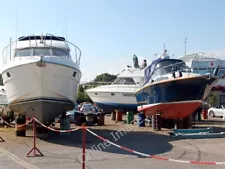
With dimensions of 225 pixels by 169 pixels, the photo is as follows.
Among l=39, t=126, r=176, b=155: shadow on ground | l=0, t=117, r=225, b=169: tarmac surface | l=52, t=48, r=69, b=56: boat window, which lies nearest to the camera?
l=0, t=117, r=225, b=169: tarmac surface

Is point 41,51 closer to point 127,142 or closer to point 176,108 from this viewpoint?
point 127,142

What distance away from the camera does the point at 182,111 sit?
1688 cm

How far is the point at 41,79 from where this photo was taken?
1253cm

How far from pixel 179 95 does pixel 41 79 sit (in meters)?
6.76

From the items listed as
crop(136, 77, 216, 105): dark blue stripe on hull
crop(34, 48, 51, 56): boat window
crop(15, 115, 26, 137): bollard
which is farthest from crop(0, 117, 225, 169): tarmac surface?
crop(34, 48, 51, 56): boat window

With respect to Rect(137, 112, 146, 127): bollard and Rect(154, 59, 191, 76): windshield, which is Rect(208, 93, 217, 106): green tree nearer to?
Rect(137, 112, 146, 127): bollard

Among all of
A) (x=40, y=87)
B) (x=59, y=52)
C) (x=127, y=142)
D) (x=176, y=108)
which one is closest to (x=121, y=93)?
(x=176, y=108)

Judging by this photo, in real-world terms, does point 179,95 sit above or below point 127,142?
above

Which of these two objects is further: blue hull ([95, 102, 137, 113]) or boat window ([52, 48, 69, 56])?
blue hull ([95, 102, 137, 113])

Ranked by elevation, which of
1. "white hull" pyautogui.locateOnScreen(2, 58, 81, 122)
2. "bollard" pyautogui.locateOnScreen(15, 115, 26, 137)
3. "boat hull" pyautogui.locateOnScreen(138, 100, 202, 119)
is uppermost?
"white hull" pyautogui.locateOnScreen(2, 58, 81, 122)

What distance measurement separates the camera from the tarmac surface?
8.71 meters

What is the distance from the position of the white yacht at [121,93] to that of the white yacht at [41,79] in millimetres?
12762

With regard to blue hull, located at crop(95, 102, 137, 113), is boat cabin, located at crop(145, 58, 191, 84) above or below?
above

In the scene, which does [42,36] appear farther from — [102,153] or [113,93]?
[113,93]
